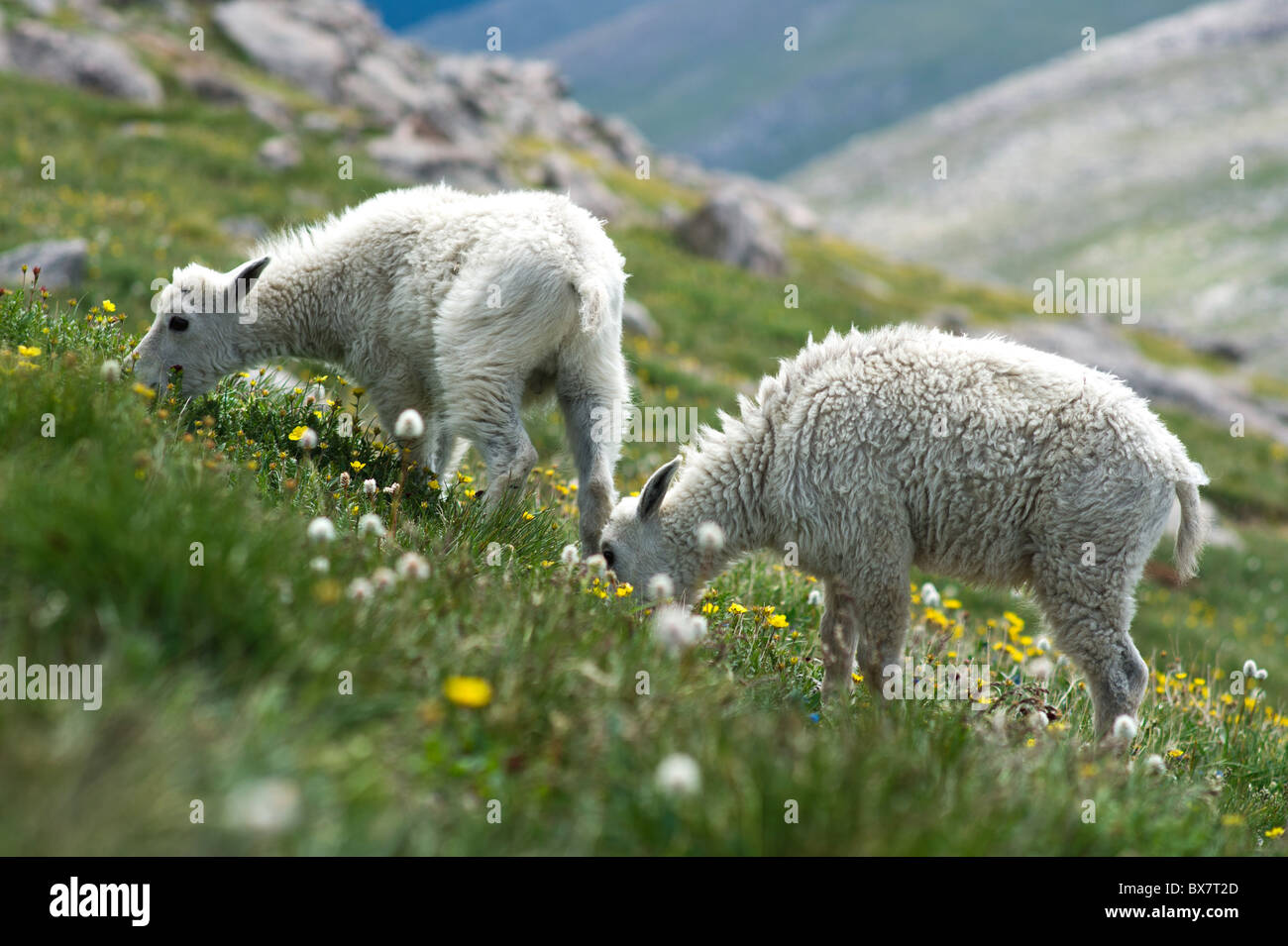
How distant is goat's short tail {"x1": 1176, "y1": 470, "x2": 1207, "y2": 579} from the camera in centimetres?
653

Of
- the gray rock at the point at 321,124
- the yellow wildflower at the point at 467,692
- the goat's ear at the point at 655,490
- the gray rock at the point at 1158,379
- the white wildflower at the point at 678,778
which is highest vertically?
the gray rock at the point at 321,124

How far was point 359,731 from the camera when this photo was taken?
3283 mm

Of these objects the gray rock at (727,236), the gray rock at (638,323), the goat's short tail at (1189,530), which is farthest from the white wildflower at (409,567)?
the gray rock at (727,236)

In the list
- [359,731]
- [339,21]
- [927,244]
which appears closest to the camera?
[359,731]

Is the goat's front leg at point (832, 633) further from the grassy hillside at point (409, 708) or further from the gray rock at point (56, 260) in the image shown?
the gray rock at point (56, 260)

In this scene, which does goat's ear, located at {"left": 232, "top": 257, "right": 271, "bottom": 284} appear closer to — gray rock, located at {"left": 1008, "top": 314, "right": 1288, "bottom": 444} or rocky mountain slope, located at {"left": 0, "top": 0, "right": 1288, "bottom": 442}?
rocky mountain slope, located at {"left": 0, "top": 0, "right": 1288, "bottom": 442}

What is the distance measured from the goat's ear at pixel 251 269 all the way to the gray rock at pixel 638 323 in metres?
14.4

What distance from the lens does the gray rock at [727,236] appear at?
38.5m

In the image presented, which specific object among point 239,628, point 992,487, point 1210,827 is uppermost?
point 992,487

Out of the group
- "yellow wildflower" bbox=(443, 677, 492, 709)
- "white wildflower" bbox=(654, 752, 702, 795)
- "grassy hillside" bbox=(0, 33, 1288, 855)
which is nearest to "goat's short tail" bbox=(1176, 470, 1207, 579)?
"grassy hillside" bbox=(0, 33, 1288, 855)

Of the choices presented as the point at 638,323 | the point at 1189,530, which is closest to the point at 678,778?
the point at 1189,530

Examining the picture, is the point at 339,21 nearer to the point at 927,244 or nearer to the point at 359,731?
the point at 359,731
